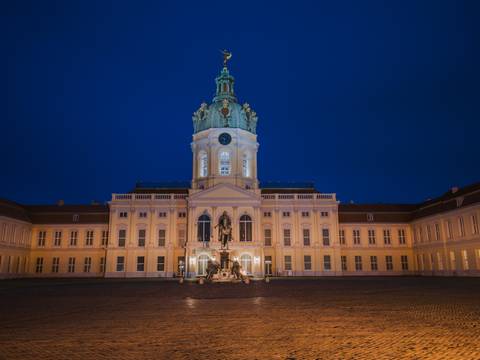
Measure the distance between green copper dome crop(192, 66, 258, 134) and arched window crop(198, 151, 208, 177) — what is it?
4167mm

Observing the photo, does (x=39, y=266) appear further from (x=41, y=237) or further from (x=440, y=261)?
(x=440, y=261)

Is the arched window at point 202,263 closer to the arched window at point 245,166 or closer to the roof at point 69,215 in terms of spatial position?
the arched window at point 245,166

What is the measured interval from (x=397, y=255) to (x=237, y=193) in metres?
26.0

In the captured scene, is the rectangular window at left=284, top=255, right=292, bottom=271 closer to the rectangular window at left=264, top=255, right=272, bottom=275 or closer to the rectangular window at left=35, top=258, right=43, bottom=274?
the rectangular window at left=264, top=255, right=272, bottom=275

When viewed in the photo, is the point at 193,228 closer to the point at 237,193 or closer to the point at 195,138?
the point at 237,193

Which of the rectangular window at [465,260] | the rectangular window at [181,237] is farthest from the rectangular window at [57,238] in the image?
the rectangular window at [465,260]

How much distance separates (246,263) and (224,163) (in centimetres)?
1627

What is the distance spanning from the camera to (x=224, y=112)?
211 ft

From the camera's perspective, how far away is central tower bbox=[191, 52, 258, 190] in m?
63.5

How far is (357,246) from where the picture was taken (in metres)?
63.3

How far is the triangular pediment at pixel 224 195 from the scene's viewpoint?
192ft

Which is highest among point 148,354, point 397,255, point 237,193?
point 237,193

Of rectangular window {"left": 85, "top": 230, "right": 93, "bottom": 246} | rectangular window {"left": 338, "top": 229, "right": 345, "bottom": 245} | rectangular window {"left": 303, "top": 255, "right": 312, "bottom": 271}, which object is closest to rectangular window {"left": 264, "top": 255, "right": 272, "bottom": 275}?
rectangular window {"left": 303, "top": 255, "right": 312, "bottom": 271}

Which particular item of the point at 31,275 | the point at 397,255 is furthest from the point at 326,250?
the point at 31,275
